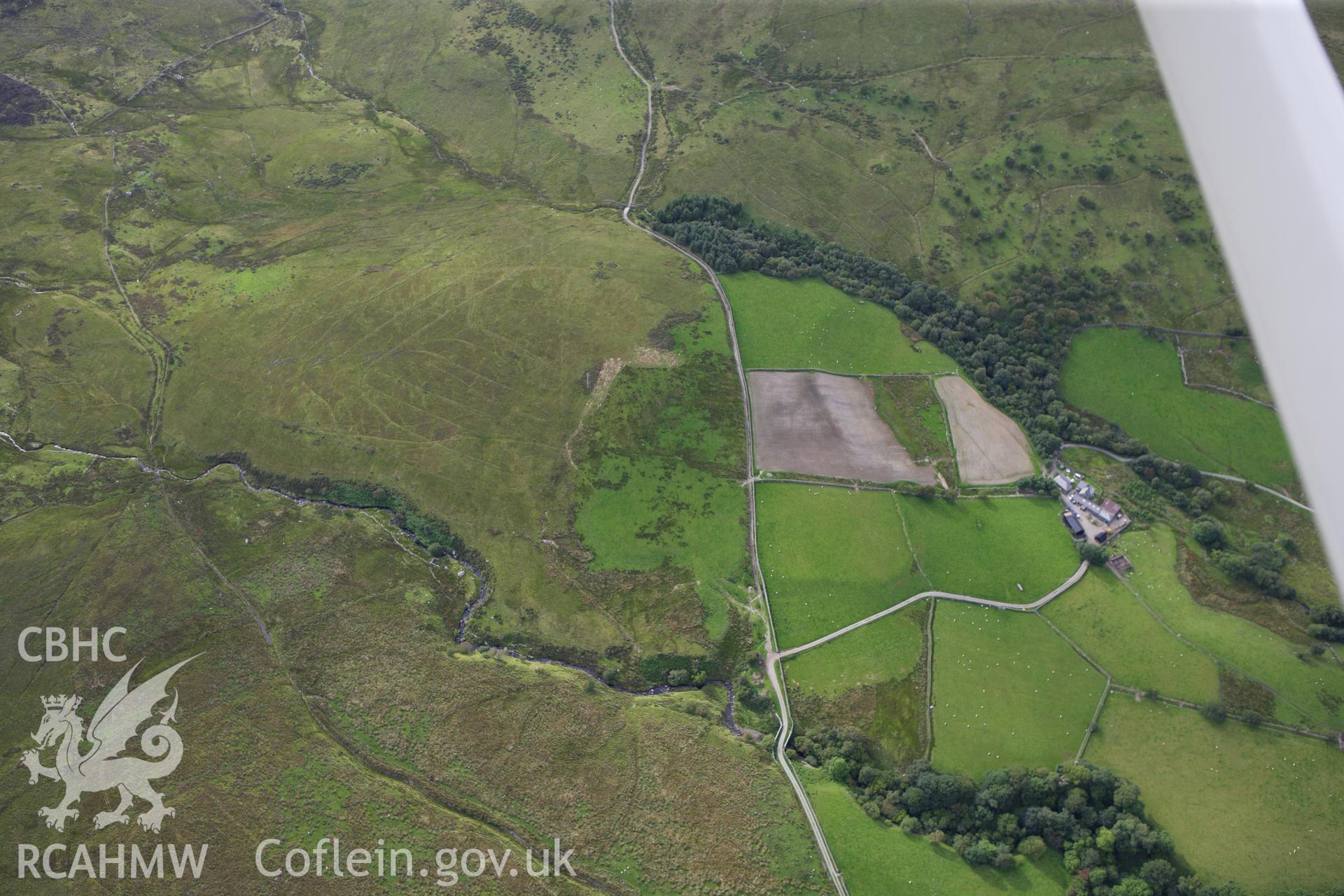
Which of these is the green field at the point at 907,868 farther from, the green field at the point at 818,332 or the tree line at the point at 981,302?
the green field at the point at 818,332

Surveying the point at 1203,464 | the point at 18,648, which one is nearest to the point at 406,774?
the point at 18,648

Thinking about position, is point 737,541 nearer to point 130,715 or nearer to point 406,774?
point 406,774

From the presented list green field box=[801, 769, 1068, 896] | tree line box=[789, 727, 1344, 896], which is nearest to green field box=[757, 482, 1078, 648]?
tree line box=[789, 727, 1344, 896]

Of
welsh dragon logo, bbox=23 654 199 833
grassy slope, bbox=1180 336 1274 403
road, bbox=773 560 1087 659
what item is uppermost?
grassy slope, bbox=1180 336 1274 403

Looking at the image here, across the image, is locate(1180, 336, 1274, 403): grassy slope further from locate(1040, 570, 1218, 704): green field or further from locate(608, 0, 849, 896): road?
locate(608, 0, 849, 896): road

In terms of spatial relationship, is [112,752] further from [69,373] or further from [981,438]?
[981,438]

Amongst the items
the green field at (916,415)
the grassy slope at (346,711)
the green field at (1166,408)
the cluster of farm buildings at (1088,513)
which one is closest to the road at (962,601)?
the cluster of farm buildings at (1088,513)

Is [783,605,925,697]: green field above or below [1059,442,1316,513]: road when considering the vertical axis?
below
